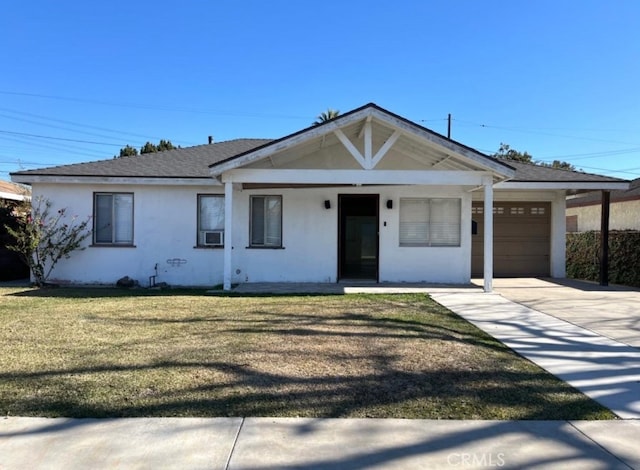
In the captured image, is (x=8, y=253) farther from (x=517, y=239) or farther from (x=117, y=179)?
(x=517, y=239)

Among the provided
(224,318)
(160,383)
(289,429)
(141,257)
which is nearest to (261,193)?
(141,257)

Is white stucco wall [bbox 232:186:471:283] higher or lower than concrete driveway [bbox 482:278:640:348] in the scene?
higher

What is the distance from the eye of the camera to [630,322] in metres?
7.82

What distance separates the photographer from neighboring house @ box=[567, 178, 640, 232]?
Answer: 17594mm

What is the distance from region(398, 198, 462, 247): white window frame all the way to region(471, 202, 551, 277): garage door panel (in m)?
2.24

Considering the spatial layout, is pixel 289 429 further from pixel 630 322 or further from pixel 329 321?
pixel 630 322

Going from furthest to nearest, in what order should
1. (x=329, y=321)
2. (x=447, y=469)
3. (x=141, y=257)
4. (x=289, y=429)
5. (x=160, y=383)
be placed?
(x=141, y=257), (x=329, y=321), (x=160, y=383), (x=289, y=429), (x=447, y=469)

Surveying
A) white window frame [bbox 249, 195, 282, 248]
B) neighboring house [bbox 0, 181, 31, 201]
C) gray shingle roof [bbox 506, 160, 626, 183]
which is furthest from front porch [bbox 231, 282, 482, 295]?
neighboring house [bbox 0, 181, 31, 201]

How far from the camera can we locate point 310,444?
11.1ft

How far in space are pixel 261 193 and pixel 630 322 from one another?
8.53 m

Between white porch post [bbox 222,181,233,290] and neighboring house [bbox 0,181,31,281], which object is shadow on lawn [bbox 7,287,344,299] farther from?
neighboring house [bbox 0,181,31,281]

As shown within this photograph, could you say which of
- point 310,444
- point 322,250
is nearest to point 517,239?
point 322,250

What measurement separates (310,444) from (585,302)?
856 cm

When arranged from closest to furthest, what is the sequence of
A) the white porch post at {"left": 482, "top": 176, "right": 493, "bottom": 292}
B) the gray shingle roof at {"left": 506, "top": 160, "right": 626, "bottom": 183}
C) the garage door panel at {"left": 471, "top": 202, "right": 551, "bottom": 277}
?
the white porch post at {"left": 482, "top": 176, "right": 493, "bottom": 292} → the gray shingle roof at {"left": 506, "top": 160, "right": 626, "bottom": 183} → the garage door panel at {"left": 471, "top": 202, "right": 551, "bottom": 277}
